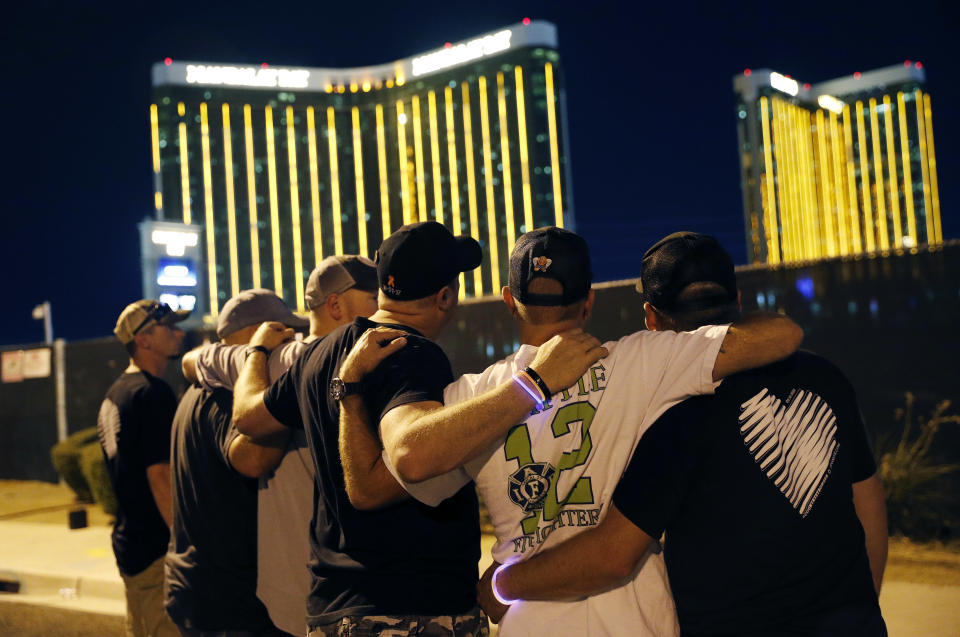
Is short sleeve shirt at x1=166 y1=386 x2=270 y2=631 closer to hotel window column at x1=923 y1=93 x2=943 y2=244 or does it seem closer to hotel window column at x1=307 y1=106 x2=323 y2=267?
hotel window column at x1=307 y1=106 x2=323 y2=267

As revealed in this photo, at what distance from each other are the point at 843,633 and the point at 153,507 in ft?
9.99

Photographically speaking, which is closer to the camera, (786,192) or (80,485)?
(80,485)

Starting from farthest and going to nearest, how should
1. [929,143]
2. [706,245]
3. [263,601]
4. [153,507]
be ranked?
[929,143] < [153,507] < [263,601] < [706,245]

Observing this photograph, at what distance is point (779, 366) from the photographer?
199 cm

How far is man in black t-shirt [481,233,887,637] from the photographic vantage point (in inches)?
74.4

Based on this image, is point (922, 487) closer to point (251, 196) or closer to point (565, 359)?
point (565, 359)

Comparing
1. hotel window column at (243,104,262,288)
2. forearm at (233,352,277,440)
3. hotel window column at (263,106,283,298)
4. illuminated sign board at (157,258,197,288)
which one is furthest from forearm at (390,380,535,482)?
hotel window column at (263,106,283,298)

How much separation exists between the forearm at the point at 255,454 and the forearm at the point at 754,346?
1450mm

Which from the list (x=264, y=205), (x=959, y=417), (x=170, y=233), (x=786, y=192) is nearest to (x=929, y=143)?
(x=786, y=192)

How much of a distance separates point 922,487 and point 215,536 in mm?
5490

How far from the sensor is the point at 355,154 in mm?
144250

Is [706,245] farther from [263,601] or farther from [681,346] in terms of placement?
[263,601]

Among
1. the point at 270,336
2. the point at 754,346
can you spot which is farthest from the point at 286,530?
the point at 754,346

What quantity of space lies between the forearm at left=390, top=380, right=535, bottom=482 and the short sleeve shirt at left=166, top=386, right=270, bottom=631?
3.96 feet
